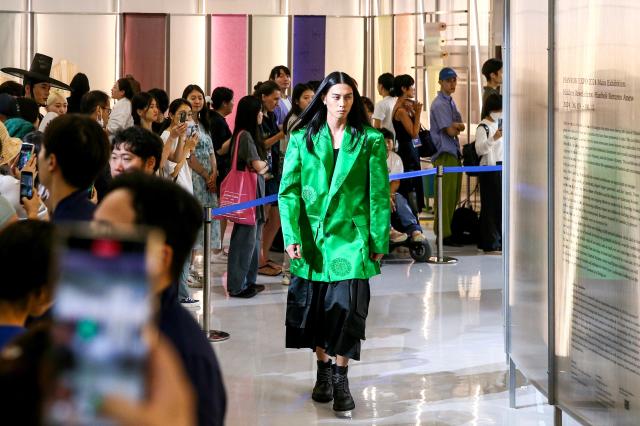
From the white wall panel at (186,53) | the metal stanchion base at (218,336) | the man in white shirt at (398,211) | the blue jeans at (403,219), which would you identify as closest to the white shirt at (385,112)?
the man in white shirt at (398,211)

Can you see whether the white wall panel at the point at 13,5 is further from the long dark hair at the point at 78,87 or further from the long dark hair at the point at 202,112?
the long dark hair at the point at 202,112

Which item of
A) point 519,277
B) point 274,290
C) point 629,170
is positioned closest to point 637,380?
point 629,170

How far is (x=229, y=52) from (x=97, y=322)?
15.3 meters

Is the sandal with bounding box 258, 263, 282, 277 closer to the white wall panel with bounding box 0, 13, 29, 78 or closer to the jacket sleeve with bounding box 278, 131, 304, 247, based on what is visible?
the jacket sleeve with bounding box 278, 131, 304, 247

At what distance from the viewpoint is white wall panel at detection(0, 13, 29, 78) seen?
15477mm

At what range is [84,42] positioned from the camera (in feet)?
51.8

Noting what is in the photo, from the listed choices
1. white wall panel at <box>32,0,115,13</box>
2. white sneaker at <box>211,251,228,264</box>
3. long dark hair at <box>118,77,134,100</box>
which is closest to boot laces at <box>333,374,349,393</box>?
white sneaker at <box>211,251,228,264</box>

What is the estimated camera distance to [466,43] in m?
12.8

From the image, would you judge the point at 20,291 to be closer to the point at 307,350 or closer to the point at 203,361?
the point at 203,361

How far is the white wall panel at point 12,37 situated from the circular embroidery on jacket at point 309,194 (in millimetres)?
11172

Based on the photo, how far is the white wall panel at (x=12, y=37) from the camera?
15477 mm

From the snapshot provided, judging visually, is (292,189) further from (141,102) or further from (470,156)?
(470,156)

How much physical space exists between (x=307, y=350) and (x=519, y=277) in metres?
1.84

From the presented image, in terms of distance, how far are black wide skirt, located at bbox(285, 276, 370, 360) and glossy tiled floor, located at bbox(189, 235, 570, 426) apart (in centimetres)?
31
